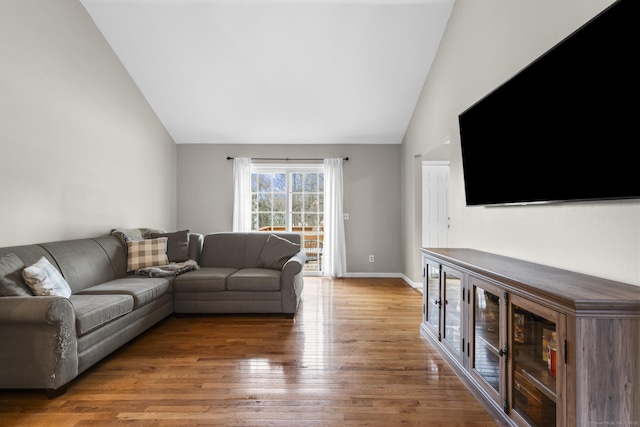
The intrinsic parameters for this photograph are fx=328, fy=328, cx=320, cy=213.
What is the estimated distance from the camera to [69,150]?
3301 millimetres

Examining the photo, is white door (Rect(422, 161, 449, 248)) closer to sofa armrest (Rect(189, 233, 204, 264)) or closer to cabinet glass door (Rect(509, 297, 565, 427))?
sofa armrest (Rect(189, 233, 204, 264))

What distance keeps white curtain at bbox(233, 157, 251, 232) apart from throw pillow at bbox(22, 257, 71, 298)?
3051mm

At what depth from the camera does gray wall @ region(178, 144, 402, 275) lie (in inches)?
223

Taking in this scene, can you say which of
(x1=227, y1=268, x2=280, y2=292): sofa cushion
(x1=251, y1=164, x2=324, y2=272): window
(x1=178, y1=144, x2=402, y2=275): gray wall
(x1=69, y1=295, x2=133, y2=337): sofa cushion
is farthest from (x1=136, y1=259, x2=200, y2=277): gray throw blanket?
(x1=251, y1=164, x2=324, y2=272): window

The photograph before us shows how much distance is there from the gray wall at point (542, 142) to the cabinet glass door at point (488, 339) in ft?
1.47

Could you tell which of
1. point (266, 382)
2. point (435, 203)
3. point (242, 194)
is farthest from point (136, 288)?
point (435, 203)

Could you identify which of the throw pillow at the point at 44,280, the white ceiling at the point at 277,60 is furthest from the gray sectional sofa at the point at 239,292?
the white ceiling at the point at 277,60

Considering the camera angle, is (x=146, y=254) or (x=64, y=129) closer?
(x=64, y=129)

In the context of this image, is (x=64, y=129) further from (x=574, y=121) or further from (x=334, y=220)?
(x=574, y=121)

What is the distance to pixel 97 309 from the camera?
7.66ft

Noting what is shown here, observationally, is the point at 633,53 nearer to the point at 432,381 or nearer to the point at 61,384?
the point at 432,381

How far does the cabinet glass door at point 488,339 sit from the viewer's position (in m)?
1.78

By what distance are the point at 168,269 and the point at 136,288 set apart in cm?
69

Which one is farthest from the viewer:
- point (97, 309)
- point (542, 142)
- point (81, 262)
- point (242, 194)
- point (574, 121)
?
point (242, 194)
